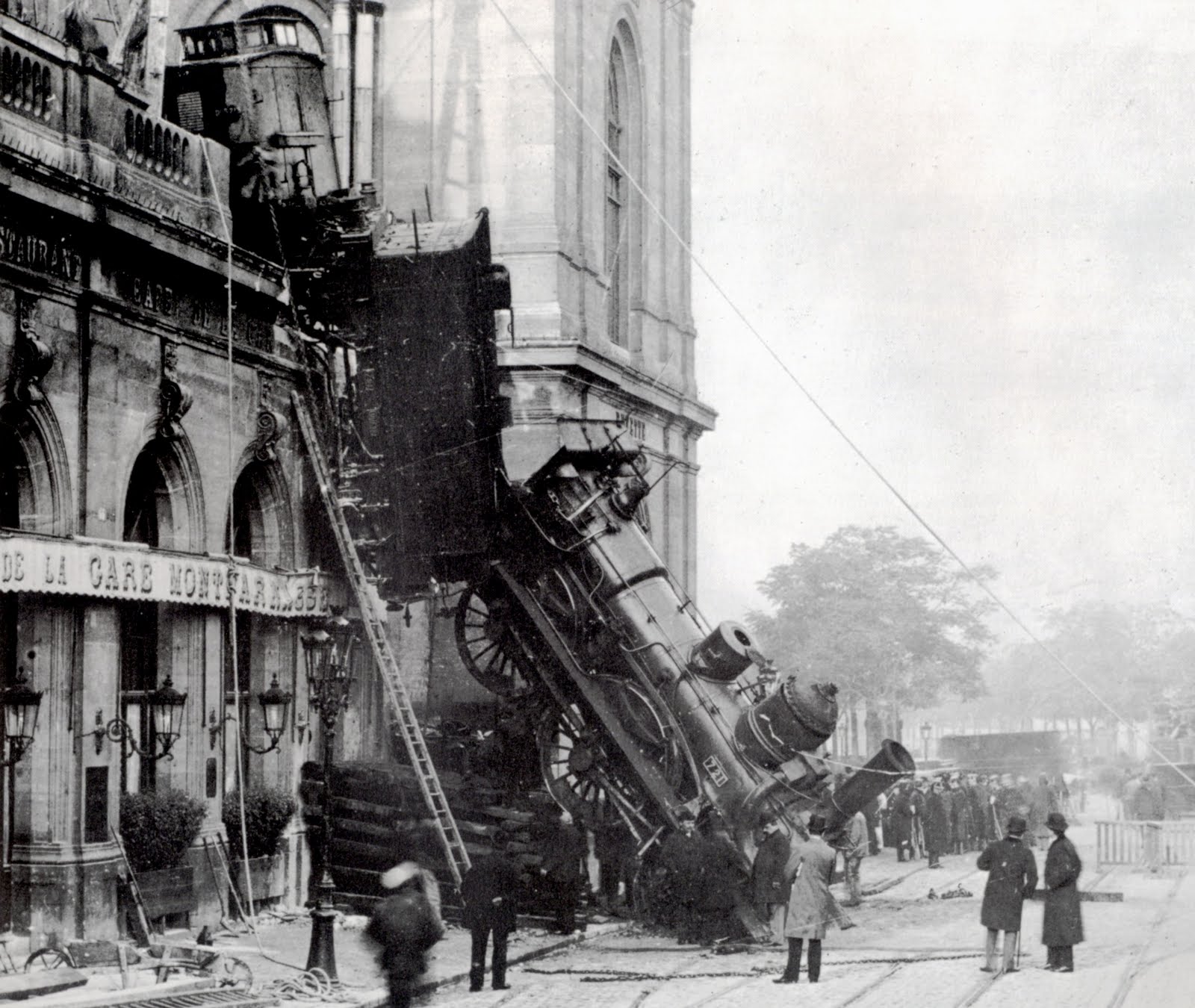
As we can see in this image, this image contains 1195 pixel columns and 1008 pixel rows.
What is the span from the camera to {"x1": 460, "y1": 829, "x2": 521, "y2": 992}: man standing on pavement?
1552 cm

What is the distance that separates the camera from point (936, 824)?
101ft

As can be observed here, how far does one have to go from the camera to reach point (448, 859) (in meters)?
19.2

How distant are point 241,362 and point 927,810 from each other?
655 inches

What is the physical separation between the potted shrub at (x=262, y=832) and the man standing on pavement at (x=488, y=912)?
4.86 metres

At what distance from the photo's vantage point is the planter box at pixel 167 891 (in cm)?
1741

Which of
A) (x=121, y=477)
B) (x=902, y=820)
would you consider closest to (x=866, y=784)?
(x=121, y=477)

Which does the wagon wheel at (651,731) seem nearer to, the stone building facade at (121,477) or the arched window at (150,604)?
the stone building facade at (121,477)

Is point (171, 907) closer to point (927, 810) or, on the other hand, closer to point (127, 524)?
point (127, 524)

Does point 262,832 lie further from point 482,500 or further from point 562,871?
point 482,500

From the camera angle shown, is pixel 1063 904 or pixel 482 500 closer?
pixel 1063 904

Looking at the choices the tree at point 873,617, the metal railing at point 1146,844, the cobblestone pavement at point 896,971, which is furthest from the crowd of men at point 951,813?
the tree at point 873,617

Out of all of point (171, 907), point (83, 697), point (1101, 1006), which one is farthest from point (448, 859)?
point (1101, 1006)

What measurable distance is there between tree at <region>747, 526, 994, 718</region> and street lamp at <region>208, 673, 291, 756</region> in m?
33.8

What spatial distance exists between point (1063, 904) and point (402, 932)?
23.1ft
